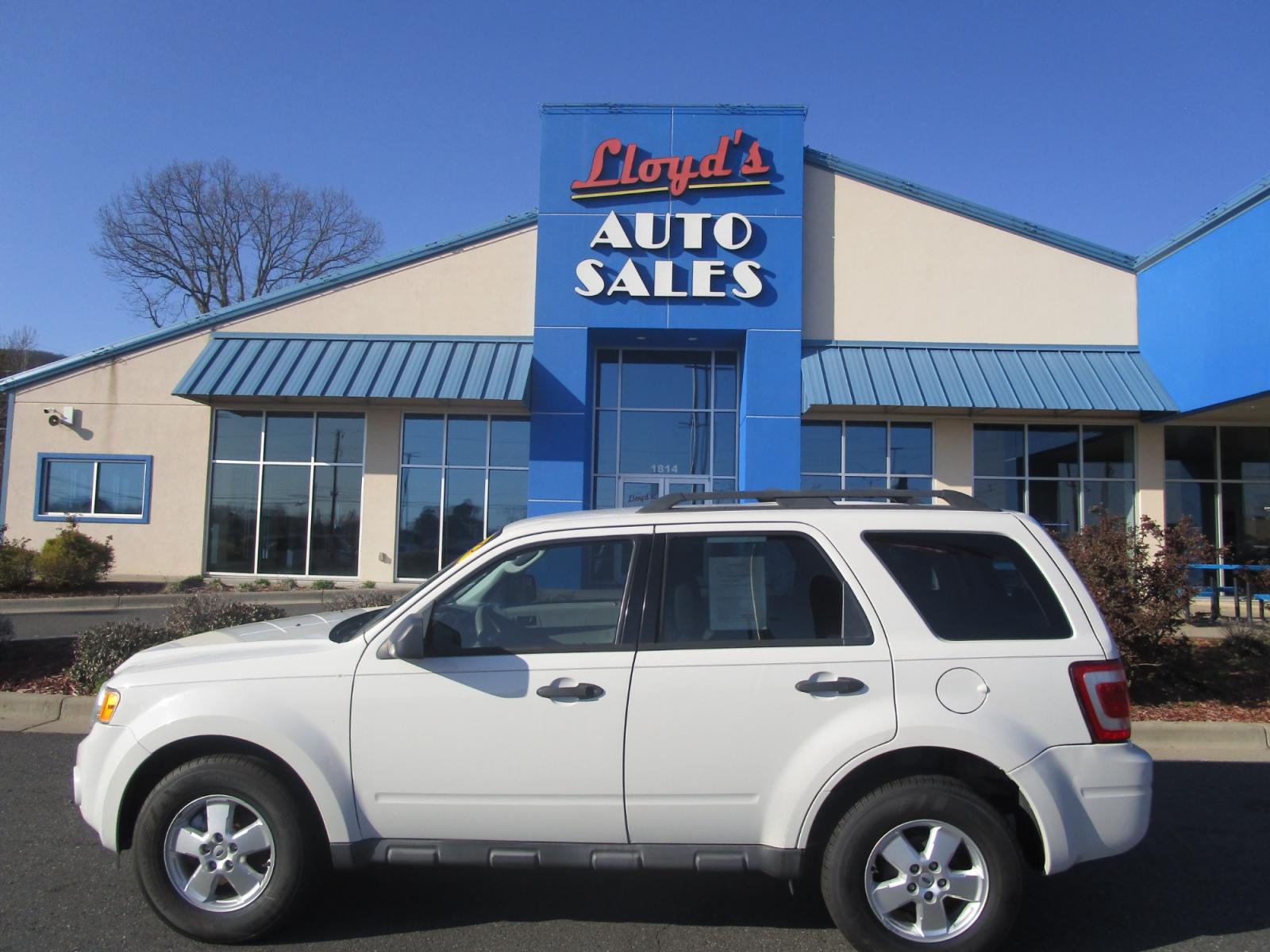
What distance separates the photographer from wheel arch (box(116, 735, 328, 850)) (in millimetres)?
3777

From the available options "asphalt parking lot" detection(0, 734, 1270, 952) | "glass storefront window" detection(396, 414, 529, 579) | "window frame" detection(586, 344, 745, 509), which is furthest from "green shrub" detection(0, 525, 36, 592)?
"asphalt parking lot" detection(0, 734, 1270, 952)

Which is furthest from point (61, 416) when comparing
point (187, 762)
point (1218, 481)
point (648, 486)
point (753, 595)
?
point (1218, 481)

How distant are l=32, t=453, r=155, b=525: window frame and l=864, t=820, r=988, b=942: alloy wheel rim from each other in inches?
700

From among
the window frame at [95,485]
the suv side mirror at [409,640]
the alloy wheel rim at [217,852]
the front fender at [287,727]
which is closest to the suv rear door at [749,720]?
the suv side mirror at [409,640]

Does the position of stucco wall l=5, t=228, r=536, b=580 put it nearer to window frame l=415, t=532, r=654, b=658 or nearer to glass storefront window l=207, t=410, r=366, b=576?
glass storefront window l=207, t=410, r=366, b=576

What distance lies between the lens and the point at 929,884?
355cm

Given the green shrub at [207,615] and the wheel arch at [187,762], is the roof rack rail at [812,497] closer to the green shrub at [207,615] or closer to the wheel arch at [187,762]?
the wheel arch at [187,762]

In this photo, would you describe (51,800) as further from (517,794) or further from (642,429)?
(642,429)

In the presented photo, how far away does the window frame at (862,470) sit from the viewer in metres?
17.3

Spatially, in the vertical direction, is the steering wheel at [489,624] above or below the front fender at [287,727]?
above

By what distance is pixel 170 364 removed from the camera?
59.0ft

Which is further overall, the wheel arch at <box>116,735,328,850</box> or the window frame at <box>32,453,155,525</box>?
the window frame at <box>32,453,155,525</box>

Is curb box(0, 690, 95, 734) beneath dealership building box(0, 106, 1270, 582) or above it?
beneath

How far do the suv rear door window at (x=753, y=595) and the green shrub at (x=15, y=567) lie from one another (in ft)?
52.2
